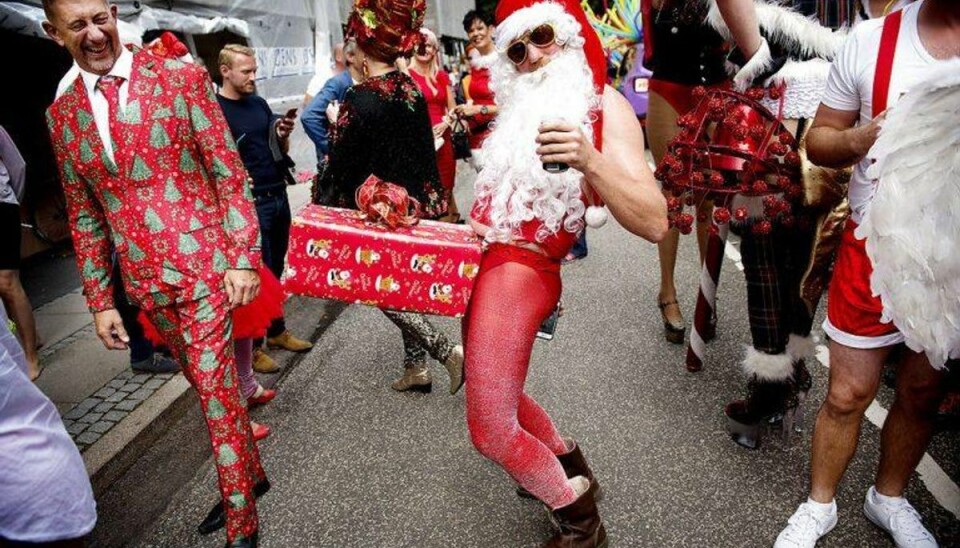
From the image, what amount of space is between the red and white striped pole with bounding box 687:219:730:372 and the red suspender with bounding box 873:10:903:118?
44.2 inches

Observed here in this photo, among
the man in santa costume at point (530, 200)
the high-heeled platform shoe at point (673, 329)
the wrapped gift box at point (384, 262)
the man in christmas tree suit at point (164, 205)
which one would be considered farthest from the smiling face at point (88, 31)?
the high-heeled platform shoe at point (673, 329)

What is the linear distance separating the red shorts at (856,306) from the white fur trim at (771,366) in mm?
623

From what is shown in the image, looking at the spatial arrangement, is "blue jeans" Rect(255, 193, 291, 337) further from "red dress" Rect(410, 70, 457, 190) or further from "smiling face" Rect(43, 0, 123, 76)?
"smiling face" Rect(43, 0, 123, 76)

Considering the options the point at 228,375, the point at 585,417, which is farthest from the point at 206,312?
the point at 585,417

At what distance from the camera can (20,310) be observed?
152 inches

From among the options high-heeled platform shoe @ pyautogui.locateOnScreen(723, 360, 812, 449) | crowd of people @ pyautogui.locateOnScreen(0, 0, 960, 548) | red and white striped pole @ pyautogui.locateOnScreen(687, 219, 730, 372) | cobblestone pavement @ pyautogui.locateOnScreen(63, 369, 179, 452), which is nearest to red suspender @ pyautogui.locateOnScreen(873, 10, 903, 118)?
crowd of people @ pyautogui.locateOnScreen(0, 0, 960, 548)

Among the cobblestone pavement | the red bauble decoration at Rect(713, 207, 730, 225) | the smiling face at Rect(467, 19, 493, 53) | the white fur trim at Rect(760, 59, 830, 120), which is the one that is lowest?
the cobblestone pavement

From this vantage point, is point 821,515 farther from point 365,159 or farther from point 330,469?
point 365,159

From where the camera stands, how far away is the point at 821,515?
2.17m

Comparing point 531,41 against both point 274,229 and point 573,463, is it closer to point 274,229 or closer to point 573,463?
point 573,463

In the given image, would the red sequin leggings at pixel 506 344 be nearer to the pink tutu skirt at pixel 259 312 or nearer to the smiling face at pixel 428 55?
the pink tutu skirt at pixel 259 312

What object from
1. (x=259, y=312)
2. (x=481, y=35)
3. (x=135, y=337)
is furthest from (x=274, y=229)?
(x=481, y=35)

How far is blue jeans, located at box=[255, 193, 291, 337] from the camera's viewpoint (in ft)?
13.1

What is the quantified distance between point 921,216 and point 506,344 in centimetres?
115
